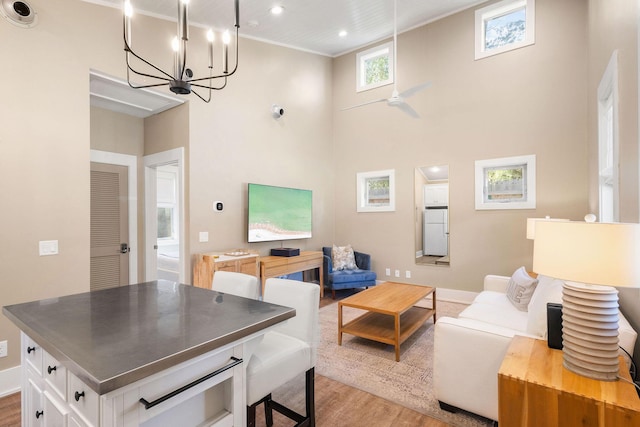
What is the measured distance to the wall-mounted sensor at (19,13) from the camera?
98.0 inches

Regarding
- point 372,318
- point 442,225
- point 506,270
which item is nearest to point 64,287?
point 372,318

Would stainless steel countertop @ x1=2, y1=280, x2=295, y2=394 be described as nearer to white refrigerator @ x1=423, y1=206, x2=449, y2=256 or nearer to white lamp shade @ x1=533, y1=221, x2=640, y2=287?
white lamp shade @ x1=533, y1=221, x2=640, y2=287

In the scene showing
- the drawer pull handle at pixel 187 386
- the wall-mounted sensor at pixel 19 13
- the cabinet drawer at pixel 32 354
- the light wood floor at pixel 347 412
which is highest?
the wall-mounted sensor at pixel 19 13

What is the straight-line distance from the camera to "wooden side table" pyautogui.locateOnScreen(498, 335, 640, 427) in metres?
1.23

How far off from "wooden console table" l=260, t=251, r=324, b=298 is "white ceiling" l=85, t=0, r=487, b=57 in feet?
10.2

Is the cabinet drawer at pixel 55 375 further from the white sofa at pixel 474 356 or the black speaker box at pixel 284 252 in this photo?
the black speaker box at pixel 284 252

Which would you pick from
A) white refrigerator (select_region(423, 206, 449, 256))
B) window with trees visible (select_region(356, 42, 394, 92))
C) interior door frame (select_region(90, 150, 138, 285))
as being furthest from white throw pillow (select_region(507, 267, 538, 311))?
interior door frame (select_region(90, 150, 138, 285))

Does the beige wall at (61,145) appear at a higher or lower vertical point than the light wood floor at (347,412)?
higher

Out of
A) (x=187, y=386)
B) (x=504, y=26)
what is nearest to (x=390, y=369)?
(x=187, y=386)

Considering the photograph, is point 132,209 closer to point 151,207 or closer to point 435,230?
point 151,207

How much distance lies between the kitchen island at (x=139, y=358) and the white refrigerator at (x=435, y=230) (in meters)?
5.49

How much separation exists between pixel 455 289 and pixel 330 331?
2.38 metres

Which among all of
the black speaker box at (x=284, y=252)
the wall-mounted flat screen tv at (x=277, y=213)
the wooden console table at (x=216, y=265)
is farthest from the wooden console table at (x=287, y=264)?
the wall-mounted flat screen tv at (x=277, y=213)

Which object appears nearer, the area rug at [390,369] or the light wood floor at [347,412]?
the light wood floor at [347,412]
